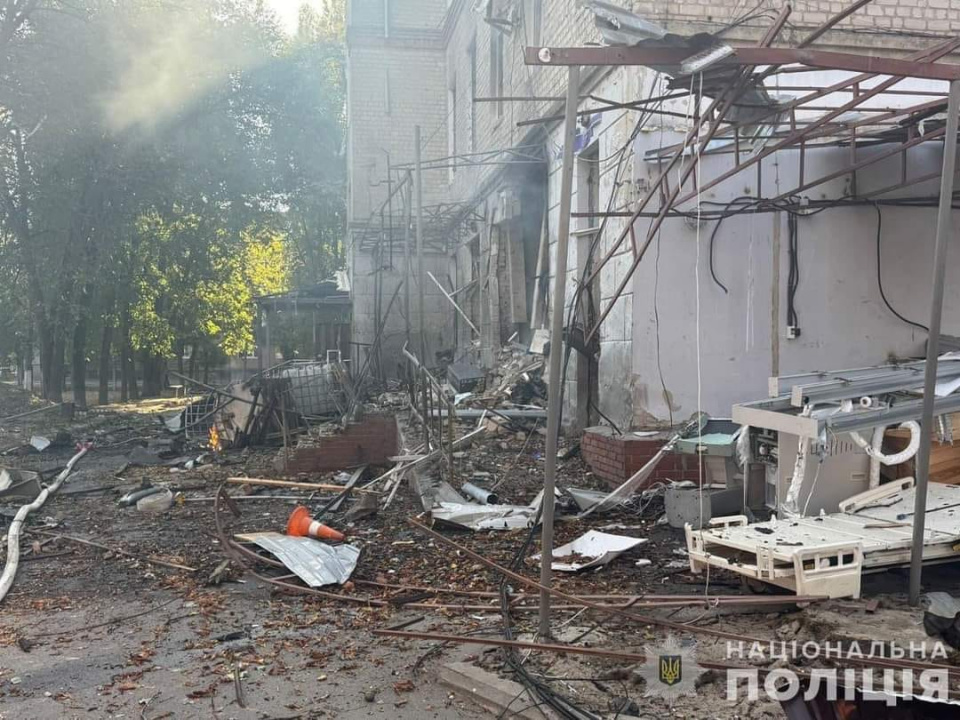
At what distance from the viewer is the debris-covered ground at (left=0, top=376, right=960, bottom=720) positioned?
369cm

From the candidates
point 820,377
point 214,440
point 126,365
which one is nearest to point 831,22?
point 820,377

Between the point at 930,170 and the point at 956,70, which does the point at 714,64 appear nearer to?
the point at 956,70

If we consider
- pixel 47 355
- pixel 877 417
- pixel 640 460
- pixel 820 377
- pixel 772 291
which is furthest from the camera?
pixel 47 355

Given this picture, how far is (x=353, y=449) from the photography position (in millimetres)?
10695

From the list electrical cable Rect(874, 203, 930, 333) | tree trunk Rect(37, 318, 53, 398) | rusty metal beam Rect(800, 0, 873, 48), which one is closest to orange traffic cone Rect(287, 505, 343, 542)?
rusty metal beam Rect(800, 0, 873, 48)

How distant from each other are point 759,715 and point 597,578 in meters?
2.02

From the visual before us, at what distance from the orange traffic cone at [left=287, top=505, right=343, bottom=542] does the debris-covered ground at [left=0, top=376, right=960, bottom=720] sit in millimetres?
241

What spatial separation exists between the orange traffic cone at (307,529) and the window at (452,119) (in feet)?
42.3

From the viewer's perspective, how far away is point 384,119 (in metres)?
19.8

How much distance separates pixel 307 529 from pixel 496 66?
9.91 metres

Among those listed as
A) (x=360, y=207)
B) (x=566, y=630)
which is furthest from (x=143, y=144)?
(x=566, y=630)

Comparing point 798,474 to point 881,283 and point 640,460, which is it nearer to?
point 640,460

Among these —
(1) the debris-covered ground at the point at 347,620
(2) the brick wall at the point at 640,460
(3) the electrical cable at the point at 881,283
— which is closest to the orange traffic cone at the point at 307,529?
(1) the debris-covered ground at the point at 347,620

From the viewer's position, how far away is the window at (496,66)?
523 inches
